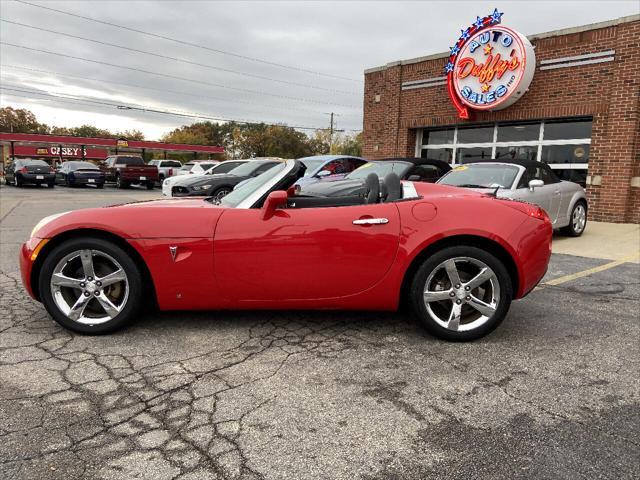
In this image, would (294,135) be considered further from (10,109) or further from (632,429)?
(632,429)

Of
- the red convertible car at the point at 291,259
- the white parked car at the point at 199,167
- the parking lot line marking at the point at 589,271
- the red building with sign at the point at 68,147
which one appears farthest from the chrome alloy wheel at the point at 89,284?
the red building with sign at the point at 68,147

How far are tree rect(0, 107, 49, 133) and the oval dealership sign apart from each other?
93.7 m

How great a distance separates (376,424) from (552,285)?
3649 millimetres

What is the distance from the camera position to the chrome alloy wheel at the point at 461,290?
339 cm

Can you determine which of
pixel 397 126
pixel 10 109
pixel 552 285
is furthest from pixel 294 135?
pixel 552 285

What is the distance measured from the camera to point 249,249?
3.31 m

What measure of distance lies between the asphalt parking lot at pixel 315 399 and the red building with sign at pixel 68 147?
4930cm

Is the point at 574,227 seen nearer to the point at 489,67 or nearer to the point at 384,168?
the point at 384,168

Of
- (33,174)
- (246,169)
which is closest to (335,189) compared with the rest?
(246,169)

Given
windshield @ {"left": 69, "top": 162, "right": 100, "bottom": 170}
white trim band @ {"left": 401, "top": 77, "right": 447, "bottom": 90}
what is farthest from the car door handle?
windshield @ {"left": 69, "top": 162, "right": 100, "bottom": 170}

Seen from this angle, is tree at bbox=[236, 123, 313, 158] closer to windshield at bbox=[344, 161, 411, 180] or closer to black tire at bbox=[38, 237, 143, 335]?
windshield at bbox=[344, 161, 411, 180]

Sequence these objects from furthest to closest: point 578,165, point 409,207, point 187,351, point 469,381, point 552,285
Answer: point 578,165 < point 552,285 < point 409,207 < point 187,351 < point 469,381

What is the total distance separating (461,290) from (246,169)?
1016 centimetres

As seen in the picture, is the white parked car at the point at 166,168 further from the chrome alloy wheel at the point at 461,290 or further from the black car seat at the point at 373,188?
the chrome alloy wheel at the point at 461,290
